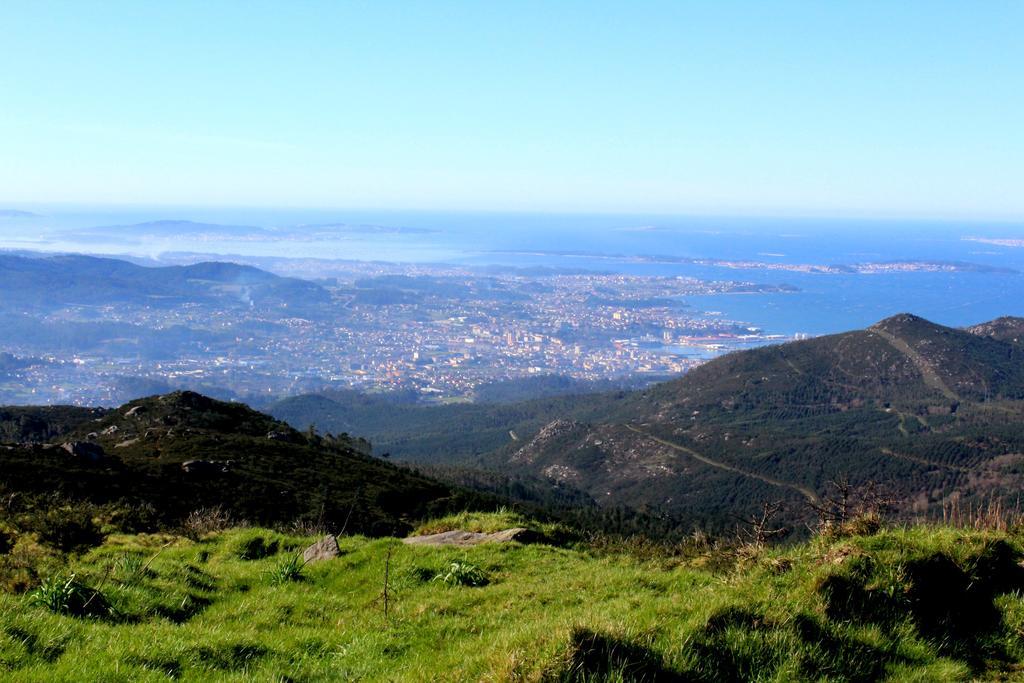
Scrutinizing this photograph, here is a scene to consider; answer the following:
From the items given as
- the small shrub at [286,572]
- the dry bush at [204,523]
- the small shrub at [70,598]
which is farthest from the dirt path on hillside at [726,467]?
the small shrub at [70,598]

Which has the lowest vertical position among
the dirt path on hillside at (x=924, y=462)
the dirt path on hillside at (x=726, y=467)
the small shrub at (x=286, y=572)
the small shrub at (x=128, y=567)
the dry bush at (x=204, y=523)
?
the dirt path on hillside at (x=726, y=467)

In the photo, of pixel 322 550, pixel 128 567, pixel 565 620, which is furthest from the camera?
pixel 322 550

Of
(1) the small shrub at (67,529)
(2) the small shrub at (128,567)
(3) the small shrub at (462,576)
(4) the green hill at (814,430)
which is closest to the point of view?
(2) the small shrub at (128,567)

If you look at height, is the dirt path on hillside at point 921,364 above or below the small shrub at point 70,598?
below

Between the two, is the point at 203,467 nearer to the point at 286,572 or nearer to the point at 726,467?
the point at 286,572

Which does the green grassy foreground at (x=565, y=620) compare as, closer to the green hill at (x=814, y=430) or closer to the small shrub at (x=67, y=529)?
the small shrub at (x=67, y=529)

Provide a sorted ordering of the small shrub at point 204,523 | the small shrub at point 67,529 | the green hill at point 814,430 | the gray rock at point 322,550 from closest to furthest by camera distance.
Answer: the gray rock at point 322,550 < the small shrub at point 67,529 < the small shrub at point 204,523 < the green hill at point 814,430

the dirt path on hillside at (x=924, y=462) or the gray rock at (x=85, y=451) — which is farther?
the dirt path on hillside at (x=924, y=462)

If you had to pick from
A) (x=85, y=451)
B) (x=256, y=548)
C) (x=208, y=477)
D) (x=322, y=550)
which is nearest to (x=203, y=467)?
(x=208, y=477)
